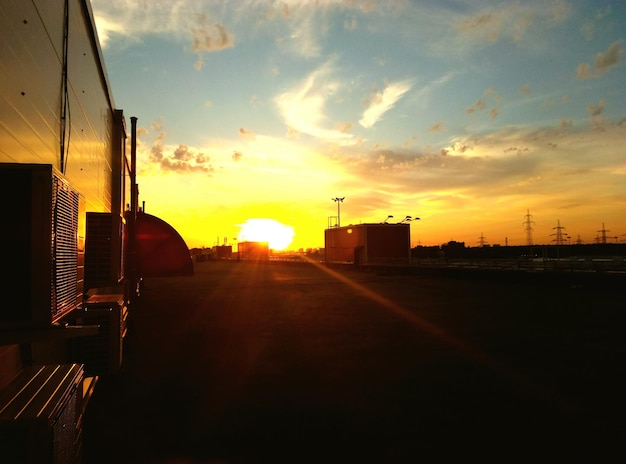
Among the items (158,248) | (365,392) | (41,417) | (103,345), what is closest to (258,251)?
(158,248)

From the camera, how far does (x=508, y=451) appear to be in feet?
14.4

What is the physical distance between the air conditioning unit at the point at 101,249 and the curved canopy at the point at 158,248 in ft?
22.1

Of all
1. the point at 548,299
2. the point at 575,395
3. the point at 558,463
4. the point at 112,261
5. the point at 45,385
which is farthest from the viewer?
the point at 548,299

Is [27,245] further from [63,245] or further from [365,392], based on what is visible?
[365,392]

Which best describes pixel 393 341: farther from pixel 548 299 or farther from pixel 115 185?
pixel 548 299

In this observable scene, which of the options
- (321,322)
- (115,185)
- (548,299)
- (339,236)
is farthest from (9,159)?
(339,236)

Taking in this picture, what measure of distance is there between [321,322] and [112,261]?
7.54 metres

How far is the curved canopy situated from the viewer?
13195 millimetres

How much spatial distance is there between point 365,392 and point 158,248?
30.2 feet

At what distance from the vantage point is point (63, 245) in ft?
11.3

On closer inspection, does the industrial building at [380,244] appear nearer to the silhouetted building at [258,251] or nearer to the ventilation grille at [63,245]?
the ventilation grille at [63,245]

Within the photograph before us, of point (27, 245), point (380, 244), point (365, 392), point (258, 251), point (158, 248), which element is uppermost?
point (258, 251)

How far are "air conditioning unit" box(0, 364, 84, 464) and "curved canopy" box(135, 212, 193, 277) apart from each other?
9.93 m

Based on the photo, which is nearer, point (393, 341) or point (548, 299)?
point (393, 341)
